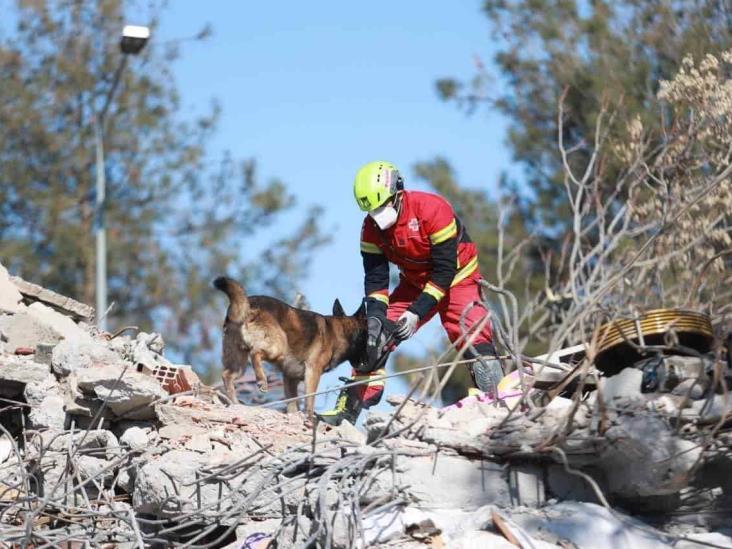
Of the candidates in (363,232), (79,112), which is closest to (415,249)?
(363,232)

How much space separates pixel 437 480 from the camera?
20.1 ft

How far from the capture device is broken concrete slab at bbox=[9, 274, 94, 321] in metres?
10.2

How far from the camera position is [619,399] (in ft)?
19.3

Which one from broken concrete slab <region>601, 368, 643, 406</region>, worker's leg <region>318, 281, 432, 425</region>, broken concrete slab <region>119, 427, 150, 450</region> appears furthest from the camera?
worker's leg <region>318, 281, 432, 425</region>

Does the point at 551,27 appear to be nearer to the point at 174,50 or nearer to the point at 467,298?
the point at 174,50

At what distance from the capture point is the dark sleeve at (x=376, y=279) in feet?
32.1

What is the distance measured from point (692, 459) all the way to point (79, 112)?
22.1 meters

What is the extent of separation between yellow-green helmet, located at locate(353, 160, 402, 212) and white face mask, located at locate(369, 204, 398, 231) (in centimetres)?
5

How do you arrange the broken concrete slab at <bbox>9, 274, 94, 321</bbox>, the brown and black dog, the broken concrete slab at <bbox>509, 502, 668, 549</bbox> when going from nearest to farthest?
the broken concrete slab at <bbox>509, 502, 668, 549</bbox>
the broken concrete slab at <bbox>9, 274, 94, 321</bbox>
the brown and black dog

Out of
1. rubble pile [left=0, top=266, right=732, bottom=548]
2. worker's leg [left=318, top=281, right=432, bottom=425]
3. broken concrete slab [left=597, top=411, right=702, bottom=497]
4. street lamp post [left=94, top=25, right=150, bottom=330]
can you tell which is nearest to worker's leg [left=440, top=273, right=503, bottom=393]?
worker's leg [left=318, top=281, right=432, bottom=425]

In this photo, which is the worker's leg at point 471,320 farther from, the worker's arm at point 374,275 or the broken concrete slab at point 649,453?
the broken concrete slab at point 649,453

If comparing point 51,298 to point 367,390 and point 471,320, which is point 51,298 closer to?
point 367,390

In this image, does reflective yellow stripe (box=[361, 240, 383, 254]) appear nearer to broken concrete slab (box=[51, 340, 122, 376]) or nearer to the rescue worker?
the rescue worker

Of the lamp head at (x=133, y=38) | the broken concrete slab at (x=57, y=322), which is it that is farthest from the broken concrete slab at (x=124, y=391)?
the lamp head at (x=133, y=38)
